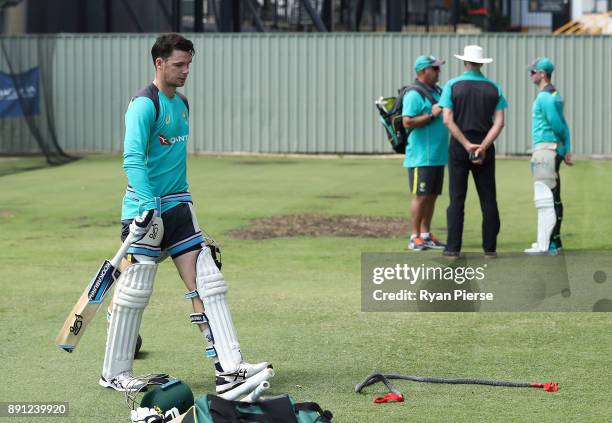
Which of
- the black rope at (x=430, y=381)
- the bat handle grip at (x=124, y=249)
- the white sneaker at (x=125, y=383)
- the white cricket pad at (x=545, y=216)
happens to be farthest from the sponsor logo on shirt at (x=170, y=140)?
the white cricket pad at (x=545, y=216)

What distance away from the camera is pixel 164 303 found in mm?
9914

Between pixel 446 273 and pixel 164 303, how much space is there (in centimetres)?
264

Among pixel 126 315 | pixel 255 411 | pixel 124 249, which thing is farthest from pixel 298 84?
pixel 255 411

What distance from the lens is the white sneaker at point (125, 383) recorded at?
6898 millimetres

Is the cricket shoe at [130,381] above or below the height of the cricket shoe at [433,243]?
below

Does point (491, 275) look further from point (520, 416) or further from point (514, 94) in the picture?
point (514, 94)

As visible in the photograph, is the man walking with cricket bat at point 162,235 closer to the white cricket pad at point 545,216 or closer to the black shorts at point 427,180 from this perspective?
the white cricket pad at point 545,216

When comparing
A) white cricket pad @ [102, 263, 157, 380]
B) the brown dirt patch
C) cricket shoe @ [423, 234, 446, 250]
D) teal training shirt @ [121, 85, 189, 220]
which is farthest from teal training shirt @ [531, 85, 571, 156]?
white cricket pad @ [102, 263, 157, 380]

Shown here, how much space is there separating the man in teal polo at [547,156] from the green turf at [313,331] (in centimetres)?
58

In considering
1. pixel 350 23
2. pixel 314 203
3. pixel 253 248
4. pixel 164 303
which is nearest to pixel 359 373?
pixel 164 303

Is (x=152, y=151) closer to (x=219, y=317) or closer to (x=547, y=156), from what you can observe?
(x=219, y=317)

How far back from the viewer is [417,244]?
1288 centimetres

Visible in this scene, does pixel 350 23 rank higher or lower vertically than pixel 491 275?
higher

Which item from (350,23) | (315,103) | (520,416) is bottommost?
(520,416)
